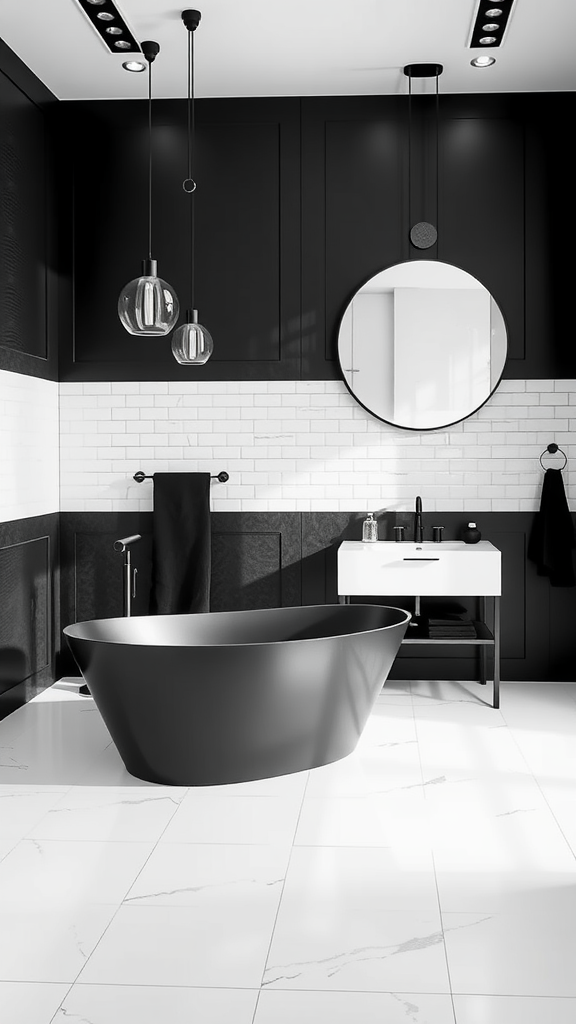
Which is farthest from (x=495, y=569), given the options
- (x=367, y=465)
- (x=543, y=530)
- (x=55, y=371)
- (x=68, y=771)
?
(x=55, y=371)

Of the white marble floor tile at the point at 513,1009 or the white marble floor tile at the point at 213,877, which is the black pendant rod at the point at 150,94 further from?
the white marble floor tile at the point at 513,1009

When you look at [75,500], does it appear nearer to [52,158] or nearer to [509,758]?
[52,158]

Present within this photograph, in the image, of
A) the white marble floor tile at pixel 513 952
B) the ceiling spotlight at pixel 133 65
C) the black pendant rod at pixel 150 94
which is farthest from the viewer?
the ceiling spotlight at pixel 133 65

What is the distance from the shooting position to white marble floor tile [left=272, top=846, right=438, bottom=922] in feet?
9.27

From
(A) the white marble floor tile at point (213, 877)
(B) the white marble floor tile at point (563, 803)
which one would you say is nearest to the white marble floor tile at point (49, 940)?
(A) the white marble floor tile at point (213, 877)

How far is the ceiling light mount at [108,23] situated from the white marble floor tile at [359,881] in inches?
144

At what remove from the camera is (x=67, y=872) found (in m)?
3.08

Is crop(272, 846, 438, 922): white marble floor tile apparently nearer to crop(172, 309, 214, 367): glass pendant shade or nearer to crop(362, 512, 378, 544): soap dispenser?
crop(172, 309, 214, 367): glass pendant shade

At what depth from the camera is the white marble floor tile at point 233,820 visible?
133 inches

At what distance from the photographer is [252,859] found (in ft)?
10.5

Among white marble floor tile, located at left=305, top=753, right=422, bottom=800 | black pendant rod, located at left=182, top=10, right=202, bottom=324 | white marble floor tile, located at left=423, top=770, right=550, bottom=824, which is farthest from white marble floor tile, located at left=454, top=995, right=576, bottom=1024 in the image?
black pendant rod, located at left=182, top=10, right=202, bottom=324

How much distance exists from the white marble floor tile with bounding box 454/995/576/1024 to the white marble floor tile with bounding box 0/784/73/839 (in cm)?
174

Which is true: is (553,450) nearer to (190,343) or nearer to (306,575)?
(306,575)

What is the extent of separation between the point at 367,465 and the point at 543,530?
41.6 inches
